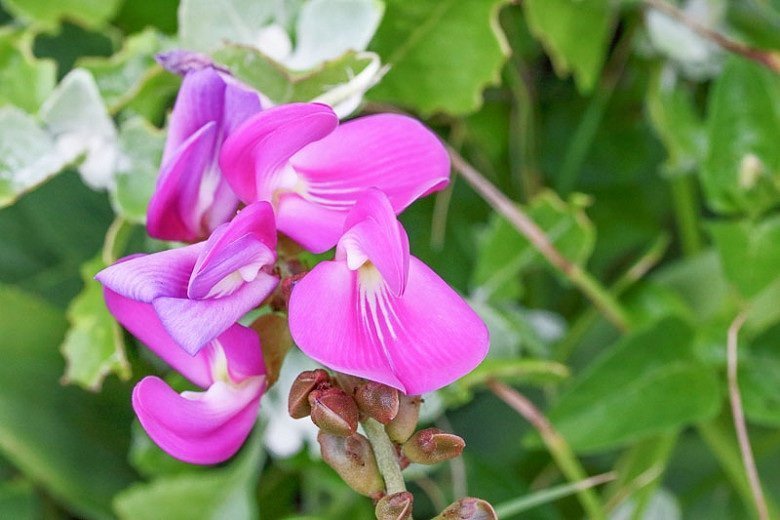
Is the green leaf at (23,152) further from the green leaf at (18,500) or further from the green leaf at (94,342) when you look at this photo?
the green leaf at (18,500)

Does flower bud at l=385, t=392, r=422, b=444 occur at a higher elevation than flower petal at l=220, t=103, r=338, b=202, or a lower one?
lower

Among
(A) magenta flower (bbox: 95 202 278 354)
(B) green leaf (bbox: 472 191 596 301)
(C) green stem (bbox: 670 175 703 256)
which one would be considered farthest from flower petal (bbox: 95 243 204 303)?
(C) green stem (bbox: 670 175 703 256)

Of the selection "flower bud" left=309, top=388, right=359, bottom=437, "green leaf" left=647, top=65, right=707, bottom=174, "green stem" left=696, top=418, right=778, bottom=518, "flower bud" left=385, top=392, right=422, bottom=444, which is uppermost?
"flower bud" left=309, top=388, right=359, bottom=437

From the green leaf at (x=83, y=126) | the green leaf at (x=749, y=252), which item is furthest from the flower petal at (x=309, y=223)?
the green leaf at (x=749, y=252)

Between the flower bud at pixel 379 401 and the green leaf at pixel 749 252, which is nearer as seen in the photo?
the flower bud at pixel 379 401

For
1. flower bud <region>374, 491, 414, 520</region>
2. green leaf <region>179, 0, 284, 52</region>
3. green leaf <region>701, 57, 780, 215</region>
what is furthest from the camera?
green leaf <region>701, 57, 780, 215</region>

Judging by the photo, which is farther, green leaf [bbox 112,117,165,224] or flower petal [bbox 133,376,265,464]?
green leaf [bbox 112,117,165,224]

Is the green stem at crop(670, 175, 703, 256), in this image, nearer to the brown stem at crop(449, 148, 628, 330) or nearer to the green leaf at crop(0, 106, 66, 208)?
the brown stem at crop(449, 148, 628, 330)

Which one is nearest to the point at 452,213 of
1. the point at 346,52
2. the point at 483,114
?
the point at 483,114
